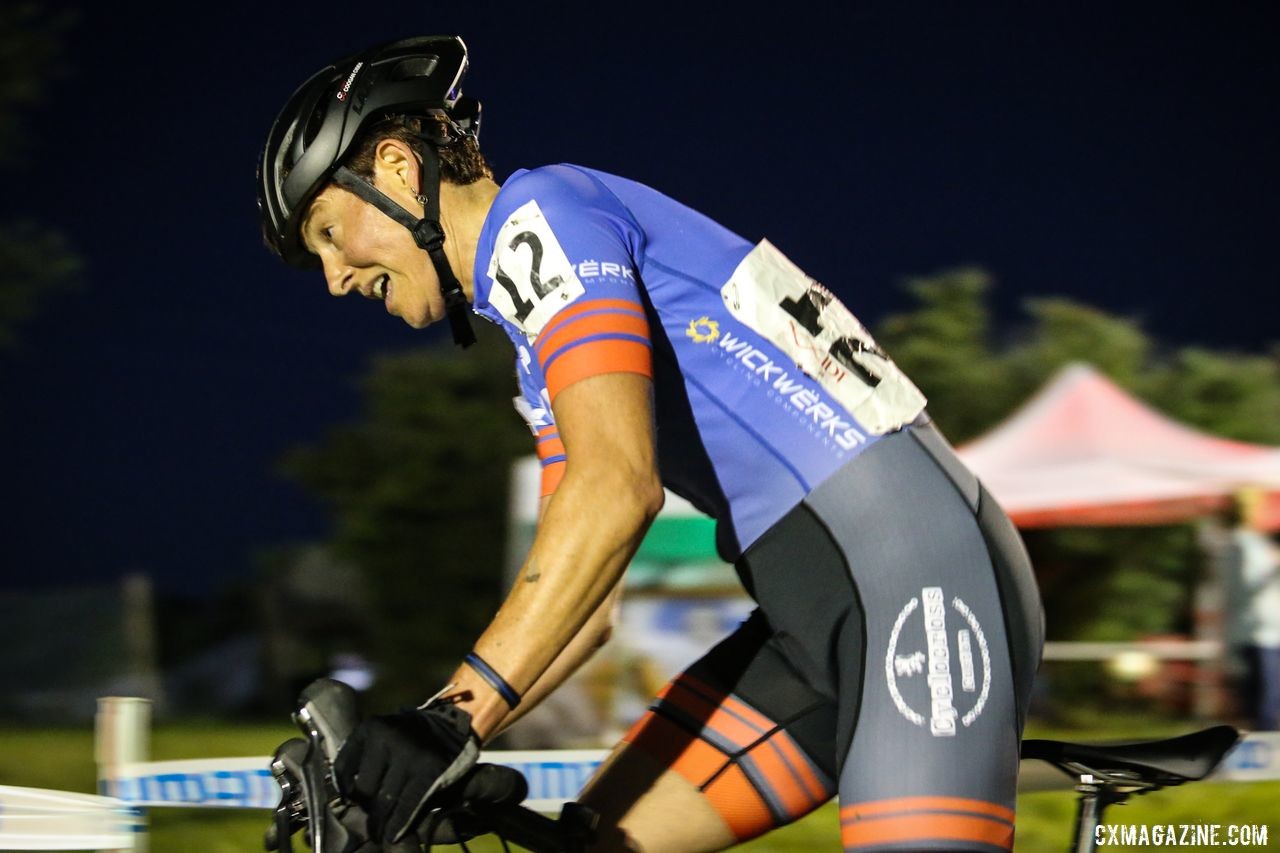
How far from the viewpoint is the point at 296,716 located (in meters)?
1.86

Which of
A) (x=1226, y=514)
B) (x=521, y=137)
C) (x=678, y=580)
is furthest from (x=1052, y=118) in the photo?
(x=678, y=580)

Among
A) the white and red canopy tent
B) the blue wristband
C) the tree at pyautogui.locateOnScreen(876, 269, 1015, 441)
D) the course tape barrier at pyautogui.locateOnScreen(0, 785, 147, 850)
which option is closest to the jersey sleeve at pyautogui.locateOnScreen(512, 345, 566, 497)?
the blue wristband

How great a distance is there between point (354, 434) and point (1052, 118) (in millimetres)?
13264

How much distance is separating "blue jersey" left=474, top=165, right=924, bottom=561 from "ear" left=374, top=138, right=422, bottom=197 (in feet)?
0.64

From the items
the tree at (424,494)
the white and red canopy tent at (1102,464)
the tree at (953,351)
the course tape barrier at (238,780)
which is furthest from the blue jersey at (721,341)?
the tree at (953,351)

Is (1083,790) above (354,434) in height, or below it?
below

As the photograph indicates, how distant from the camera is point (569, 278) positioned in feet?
6.72

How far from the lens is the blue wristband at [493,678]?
75.2 inches

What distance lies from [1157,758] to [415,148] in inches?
58.3

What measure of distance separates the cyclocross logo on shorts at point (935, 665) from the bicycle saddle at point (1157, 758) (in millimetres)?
338

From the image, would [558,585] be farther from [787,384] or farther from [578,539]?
[787,384]

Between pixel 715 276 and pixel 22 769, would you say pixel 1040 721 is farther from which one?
pixel 715 276

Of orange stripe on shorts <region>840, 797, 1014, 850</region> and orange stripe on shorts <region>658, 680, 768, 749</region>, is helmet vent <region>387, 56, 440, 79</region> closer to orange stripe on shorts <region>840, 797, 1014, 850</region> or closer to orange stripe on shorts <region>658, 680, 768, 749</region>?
orange stripe on shorts <region>658, 680, 768, 749</region>

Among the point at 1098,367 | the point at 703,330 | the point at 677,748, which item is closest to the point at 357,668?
the point at 1098,367
